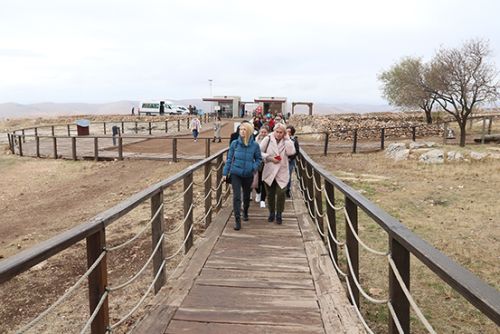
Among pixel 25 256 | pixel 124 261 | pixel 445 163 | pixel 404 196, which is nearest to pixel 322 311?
pixel 25 256

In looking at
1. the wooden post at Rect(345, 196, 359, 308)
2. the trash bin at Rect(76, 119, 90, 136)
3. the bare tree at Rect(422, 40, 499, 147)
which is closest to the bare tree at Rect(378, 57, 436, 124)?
the bare tree at Rect(422, 40, 499, 147)

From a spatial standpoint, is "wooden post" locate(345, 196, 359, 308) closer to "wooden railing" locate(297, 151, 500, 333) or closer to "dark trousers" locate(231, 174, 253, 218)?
"wooden railing" locate(297, 151, 500, 333)

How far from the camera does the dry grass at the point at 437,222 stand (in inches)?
190

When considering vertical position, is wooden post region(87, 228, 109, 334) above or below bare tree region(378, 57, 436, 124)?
below

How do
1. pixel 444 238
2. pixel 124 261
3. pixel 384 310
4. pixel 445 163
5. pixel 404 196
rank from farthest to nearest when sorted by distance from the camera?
pixel 445 163, pixel 404 196, pixel 444 238, pixel 124 261, pixel 384 310

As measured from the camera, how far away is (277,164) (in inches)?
255

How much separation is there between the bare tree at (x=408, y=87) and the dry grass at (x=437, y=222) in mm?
13399

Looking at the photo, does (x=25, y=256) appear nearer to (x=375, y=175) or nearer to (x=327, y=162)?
(x=375, y=175)

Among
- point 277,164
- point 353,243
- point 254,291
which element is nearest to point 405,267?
point 353,243

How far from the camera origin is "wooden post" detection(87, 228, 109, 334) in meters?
2.63

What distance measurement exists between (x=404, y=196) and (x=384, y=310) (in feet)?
20.9

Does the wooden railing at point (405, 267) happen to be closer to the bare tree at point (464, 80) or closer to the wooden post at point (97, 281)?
the wooden post at point (97, 281)

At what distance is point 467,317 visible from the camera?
15.6ft

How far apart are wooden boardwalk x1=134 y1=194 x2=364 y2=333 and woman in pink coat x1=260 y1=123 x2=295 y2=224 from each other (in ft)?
2.46
